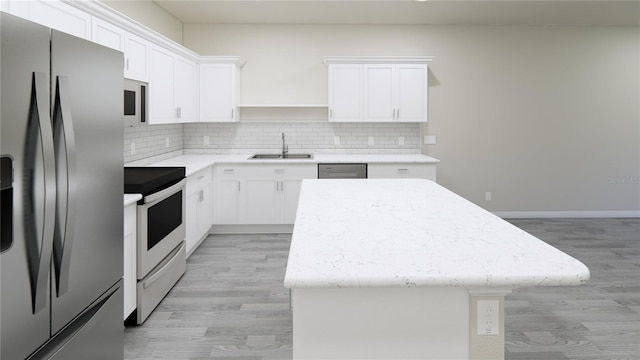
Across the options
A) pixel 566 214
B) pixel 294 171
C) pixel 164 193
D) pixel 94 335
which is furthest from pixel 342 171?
pixel 94 335

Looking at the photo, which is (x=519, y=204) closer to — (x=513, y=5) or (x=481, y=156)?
(x=481, y=156)

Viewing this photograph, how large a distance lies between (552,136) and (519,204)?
104 cm

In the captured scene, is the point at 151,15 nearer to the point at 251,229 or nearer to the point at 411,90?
the point at 251,229

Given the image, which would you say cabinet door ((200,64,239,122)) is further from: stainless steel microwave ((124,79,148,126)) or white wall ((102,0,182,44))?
stainless steel microwave ((124,79,148,126))

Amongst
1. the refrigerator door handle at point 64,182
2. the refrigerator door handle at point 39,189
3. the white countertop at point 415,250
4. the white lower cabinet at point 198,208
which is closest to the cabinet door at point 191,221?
the white lower cabinet at point 198,208

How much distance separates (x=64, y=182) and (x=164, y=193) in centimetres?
166

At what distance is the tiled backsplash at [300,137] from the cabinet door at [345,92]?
15.6 inches

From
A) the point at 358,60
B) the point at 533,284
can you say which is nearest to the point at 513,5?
the point at 358,60

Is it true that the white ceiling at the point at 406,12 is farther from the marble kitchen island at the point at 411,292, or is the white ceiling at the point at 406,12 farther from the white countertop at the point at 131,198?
the marble kitchen island at the point at 411,292

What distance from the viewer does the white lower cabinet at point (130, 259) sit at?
278 cm

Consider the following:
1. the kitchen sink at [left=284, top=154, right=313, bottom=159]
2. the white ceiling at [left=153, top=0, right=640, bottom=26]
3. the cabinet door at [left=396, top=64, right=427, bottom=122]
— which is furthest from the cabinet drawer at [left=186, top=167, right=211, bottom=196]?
the cabinet door at [left=396, top=64, right=427, bottom=122]

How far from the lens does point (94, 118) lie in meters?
1.91

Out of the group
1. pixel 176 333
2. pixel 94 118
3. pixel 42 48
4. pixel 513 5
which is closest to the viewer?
pixel 42 48

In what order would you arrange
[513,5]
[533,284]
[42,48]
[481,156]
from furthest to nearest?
[481,156], [513,5], [42,48], [533,284]
